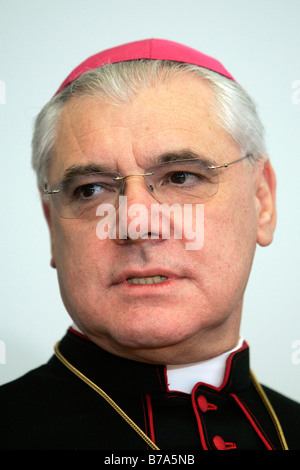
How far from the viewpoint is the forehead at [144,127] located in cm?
243

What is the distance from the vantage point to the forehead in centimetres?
243

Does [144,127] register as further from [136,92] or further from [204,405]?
[204,405]

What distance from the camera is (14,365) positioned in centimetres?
362

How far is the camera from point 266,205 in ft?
9.36

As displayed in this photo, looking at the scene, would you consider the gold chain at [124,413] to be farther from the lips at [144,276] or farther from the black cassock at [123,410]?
the lips at [144,276]

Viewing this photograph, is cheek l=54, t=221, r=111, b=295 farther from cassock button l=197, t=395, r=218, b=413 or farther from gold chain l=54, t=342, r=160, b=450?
cassock button l=197, t=395, r=218, b=413

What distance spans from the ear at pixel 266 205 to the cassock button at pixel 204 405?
0.69 m

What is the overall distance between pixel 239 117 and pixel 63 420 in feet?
4.36

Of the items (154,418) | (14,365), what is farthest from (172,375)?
(14,365)

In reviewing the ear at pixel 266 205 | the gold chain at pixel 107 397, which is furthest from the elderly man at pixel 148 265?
the ear at pixel 266 205

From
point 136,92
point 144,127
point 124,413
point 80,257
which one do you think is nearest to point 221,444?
point 124,413
